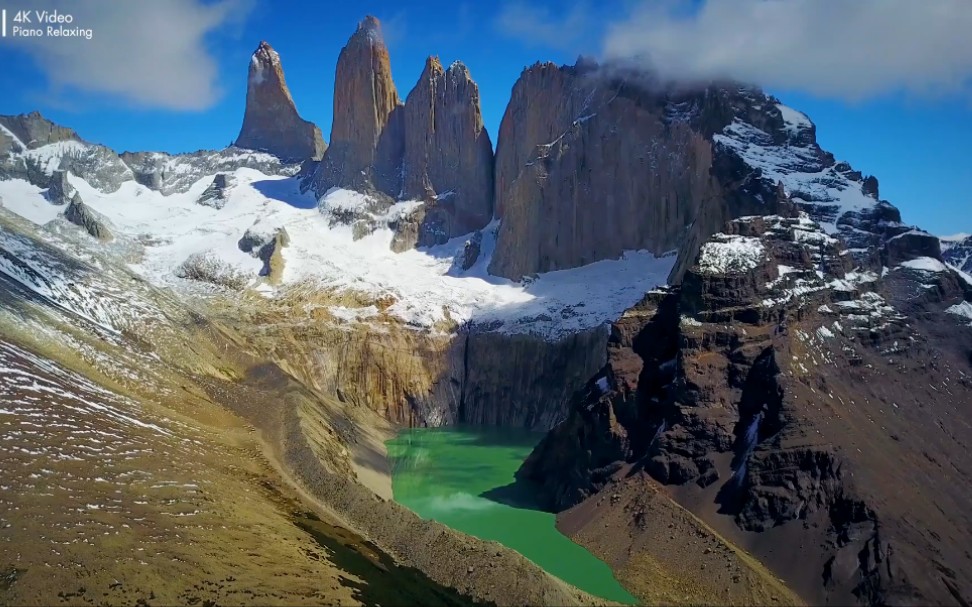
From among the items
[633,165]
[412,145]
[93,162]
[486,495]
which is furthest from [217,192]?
[486,495]

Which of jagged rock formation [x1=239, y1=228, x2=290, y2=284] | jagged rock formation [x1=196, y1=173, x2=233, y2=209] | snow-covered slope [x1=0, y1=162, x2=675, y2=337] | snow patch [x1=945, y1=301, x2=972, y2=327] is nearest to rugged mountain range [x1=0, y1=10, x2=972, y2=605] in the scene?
snow patch [x1=945, y1=301, x2=972, y2=327]

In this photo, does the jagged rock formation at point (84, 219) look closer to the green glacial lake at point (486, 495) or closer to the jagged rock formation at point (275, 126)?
the green glacial lake at point (486, 495)

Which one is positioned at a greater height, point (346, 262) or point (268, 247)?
point (346, 262)

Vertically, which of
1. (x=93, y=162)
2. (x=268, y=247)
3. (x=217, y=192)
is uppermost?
(x=93, y=162)

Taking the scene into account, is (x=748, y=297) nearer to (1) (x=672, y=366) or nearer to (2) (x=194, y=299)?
(1) (x=672, y=366)

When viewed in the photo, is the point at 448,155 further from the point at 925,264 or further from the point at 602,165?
the point at 925,264

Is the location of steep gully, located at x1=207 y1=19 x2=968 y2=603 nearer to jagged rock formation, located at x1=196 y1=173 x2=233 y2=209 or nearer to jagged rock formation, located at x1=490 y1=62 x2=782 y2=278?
jagged rock formation, located at x1=490 y1=62 x2=782 y2=278
